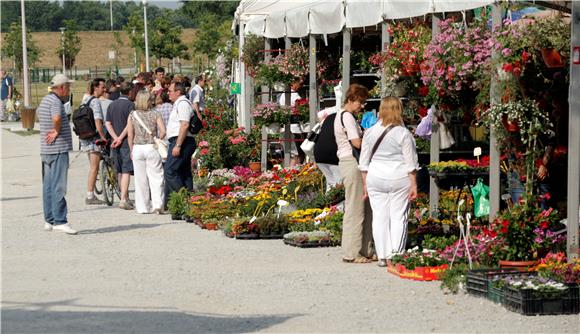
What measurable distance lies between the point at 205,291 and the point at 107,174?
27.3 ft

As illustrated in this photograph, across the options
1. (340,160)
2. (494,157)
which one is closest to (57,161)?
(340,160)

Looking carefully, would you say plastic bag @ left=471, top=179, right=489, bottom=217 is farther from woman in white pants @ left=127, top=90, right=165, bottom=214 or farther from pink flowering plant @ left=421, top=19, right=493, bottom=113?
woman in white pants @ left=127, top=90, right=165, bottom=214

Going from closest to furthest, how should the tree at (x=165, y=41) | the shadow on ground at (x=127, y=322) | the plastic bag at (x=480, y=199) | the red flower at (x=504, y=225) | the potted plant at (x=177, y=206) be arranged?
the shadow on ground at (x=127, y=322)
the red flower at (x=504, y=225)
the plastic bag at (x=480, y=199)
the potted plant at (x=177, y=206)
the tree at (x=165, y=41)

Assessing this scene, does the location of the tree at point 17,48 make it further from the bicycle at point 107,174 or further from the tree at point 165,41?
the bicycle at point 107,174

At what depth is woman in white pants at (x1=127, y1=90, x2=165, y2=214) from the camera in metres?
16.8

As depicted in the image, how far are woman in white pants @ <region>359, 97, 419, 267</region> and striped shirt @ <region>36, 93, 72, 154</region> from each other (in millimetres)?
4167

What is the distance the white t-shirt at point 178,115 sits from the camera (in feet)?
54.5

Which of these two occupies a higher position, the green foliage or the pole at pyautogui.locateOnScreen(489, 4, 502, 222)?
the pole at pyautogui.locateOnScreen(489, 4, 502, 222)

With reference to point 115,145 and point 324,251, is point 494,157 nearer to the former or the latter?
point 324,251

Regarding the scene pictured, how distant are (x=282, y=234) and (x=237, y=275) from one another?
299 centimetres

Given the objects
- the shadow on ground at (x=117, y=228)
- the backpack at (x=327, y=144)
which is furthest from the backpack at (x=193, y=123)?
the backpack at (x=327, y=144)

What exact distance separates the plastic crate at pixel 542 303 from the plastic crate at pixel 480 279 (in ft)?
1.46

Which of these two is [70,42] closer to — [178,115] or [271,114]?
[271,114]

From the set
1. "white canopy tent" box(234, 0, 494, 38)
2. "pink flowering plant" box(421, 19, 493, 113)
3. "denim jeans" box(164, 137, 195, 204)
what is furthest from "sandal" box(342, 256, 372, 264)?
"denim jeans" box(164, 137, 195, 204)
